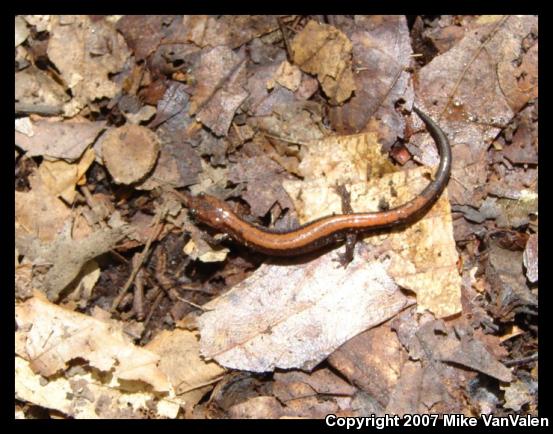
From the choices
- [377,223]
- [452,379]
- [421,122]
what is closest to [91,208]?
[377,223]

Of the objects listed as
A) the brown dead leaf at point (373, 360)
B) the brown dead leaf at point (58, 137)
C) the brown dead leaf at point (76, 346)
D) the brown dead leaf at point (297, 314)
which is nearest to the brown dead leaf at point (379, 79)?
the brown dead leaf at point (297, 314)

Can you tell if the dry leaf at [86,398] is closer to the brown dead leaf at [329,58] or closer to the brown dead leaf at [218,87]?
the brown dead leaf at [218,87]

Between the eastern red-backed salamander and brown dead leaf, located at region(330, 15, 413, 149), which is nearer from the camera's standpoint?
the eastern red-backed salamander

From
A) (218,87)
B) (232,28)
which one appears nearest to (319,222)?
(218,87)

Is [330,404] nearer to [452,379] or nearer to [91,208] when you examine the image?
[452,379]

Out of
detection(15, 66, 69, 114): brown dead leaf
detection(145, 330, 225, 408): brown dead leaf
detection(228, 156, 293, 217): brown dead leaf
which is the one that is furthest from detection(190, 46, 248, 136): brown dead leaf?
detection(145, 330, 225, 408): brown dead leaf

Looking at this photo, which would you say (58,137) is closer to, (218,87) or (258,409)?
(218,87)

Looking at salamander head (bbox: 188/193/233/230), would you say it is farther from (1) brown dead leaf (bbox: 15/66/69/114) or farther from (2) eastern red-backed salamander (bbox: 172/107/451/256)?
(1) brown dead leaf (bbox: 15/66/69/114)
